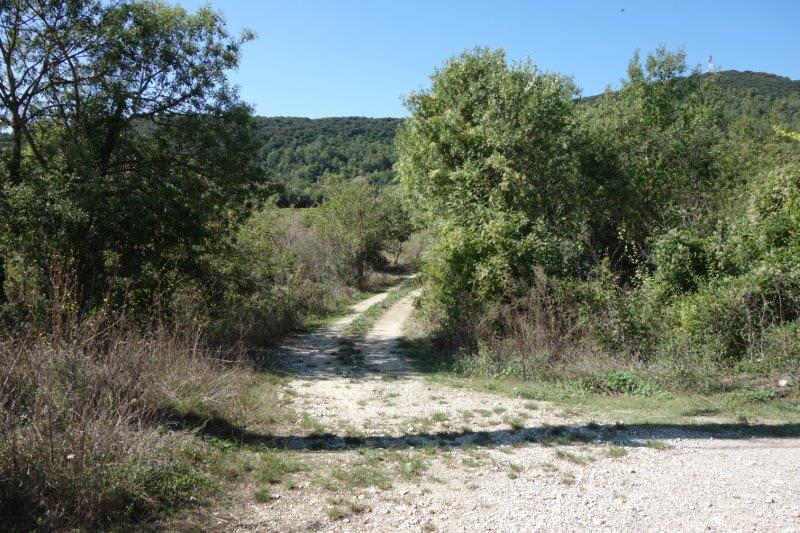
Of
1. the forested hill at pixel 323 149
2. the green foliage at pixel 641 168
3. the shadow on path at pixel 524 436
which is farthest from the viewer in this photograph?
the forested hill at pixel 323 149

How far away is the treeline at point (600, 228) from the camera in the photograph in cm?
1066

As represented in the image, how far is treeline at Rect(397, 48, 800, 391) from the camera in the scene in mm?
10656

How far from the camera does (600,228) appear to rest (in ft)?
53.6

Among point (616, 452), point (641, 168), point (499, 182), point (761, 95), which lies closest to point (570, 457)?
point (616, 452)

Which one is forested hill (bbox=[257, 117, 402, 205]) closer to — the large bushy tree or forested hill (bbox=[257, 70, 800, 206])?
forested hill (bbox=[257, 70, 800, 206])

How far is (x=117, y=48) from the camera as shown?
12938 millimetres

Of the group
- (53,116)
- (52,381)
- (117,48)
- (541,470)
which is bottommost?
(541,470)

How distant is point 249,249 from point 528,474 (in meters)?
14.6

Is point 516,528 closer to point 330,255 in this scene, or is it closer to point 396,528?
point 396,528

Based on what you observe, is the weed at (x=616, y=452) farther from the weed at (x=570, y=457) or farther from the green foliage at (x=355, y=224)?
the green foliage at (x=355, y=224)

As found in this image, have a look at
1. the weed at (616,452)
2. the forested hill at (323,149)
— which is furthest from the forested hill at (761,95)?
the forested hill at (323,149)

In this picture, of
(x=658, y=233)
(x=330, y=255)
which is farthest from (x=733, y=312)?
(x=330, y=255)

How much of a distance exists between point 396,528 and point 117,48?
13.1 m

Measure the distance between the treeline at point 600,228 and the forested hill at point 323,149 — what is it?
124ft
